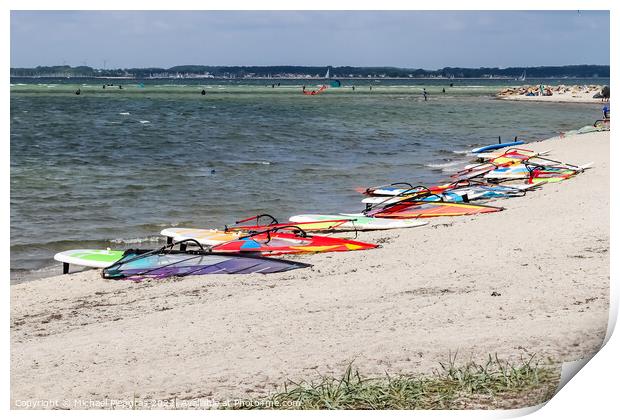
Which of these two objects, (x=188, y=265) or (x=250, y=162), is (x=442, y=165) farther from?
(x=188, y=265)

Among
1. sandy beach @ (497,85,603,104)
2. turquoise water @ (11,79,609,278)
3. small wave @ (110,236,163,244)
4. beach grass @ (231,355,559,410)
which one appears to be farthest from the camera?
sandy beach @ (497,85,603,104)

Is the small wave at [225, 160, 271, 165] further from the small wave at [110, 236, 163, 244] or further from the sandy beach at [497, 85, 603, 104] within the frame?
the sandy beach at [497, 85, 603, 104]

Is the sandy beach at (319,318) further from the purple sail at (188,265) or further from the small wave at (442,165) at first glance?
the small wave at (442,165)

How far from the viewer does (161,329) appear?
6.32m

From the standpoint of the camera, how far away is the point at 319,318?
20.7 feet

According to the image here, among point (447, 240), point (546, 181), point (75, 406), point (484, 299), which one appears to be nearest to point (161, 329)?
point (75, 406)

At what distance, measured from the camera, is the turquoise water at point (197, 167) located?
1286cm

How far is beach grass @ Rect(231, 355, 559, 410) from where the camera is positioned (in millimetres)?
4488

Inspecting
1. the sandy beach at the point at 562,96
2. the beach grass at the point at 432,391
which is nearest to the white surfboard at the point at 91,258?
the beach grass at the point at 432,391

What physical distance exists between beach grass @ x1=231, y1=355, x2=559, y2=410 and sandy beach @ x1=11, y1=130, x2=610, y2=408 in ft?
0.72

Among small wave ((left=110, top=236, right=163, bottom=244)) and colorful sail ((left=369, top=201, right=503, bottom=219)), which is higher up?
colorful sail ((left=369, top=201, right=503, bottom=219))

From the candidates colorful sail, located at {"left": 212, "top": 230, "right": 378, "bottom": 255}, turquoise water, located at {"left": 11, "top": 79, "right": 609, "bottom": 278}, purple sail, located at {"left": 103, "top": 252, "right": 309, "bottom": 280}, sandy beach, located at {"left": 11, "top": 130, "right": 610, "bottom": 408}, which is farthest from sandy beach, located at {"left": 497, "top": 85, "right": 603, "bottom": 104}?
purple sail, located at {"left": 103, "top": 252, "right": 309, "bottom": 280}

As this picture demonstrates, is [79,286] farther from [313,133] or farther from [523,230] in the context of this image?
[313,133]
